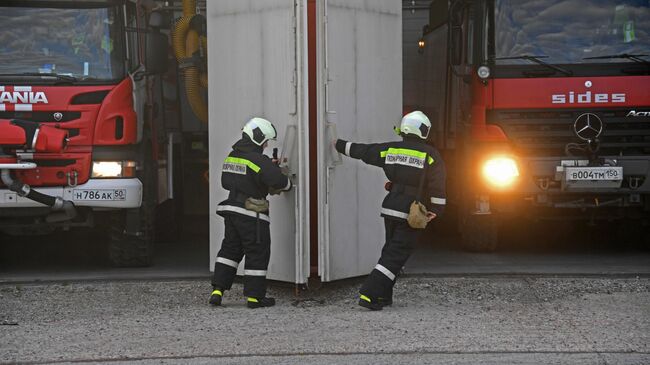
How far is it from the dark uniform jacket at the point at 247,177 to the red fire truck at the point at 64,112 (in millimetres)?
1749

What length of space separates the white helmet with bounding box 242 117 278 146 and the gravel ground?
1.39 metres

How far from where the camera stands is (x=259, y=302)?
8.81 metres

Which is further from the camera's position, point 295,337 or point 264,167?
point 264,167

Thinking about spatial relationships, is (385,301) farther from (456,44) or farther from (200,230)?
(200,230)

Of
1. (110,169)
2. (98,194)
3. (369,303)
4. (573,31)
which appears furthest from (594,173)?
(98,194)

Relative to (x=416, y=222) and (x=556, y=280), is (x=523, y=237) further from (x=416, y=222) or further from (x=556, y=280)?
(x=416, y=222)

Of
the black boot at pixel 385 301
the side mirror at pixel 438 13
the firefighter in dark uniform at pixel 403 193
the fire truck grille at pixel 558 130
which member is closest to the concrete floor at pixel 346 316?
the black boot at pixel 385 301

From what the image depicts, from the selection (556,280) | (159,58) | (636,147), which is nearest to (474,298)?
(556,280)

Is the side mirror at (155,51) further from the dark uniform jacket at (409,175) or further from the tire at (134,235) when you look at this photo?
the dark uniform jacket at (409,175)

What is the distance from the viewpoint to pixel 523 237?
13719mm

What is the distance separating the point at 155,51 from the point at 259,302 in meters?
3.08

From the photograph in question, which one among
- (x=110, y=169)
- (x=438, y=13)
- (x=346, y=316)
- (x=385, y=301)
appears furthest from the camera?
(x=438, y=13)

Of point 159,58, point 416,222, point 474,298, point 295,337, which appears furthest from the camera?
point 159,58

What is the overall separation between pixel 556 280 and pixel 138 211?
13.4 feet
